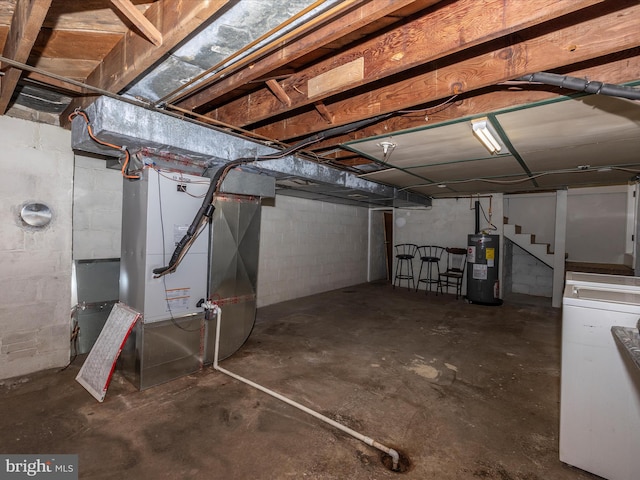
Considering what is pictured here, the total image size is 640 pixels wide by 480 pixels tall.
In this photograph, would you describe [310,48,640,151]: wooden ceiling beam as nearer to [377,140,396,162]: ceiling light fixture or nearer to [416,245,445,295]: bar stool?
[377,140,396,162]: ceiling light fixture

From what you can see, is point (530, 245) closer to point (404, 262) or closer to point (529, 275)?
point (529, 275)

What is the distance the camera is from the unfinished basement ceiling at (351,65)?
1306 millimetres

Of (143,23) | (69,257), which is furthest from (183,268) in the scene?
(143,23)

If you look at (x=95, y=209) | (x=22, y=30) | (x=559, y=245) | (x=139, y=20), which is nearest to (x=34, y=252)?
(x=95, y=209)

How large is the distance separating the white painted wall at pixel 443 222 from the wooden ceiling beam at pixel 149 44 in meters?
6.36

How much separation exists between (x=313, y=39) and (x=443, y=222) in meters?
6.27

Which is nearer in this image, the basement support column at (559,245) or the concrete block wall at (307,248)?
the concrete block wall at (307,248)

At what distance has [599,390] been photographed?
5.37 ft

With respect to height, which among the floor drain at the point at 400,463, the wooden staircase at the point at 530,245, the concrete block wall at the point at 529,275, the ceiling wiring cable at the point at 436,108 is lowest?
the floor drain at the point at 400,463

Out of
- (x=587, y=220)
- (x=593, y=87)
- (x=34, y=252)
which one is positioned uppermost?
(x=593, y=87)

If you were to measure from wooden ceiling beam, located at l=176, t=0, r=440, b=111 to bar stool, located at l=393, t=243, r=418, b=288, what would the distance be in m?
6.10

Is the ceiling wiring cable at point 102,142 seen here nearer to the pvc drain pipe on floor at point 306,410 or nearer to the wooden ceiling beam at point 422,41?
the wooden ceiling beam at point 422,41

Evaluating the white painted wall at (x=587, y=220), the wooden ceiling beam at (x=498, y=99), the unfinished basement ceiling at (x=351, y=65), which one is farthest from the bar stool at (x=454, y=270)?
the wooden ceiling beam at (x=498, y=99)

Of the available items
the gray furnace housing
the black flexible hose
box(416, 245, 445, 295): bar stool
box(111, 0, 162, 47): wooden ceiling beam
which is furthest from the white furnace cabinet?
box(416, 245, 445, 295): bar stool
